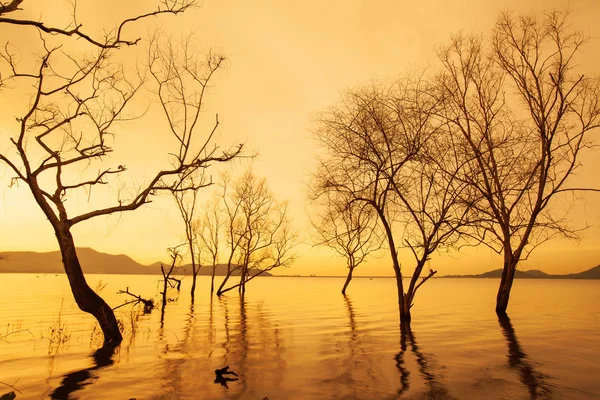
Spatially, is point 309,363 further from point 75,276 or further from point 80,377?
point 75,276

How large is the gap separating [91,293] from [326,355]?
320 inches

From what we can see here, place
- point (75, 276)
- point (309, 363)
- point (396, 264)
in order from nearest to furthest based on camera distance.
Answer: point (309, 363), point (75, 276), point (396, 264)

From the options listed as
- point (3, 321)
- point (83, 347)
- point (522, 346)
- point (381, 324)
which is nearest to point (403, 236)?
point (522, 346)

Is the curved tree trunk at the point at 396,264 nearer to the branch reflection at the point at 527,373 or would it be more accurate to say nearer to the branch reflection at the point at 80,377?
the branch reflection at the point at 527,373

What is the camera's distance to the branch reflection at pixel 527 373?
9.37m

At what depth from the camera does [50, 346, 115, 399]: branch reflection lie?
919cm

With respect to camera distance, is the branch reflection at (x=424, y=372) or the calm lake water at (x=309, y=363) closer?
the branch reflection at (x=424, y=372)

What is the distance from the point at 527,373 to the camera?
11188mm

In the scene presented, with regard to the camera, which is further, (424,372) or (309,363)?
(309,363)

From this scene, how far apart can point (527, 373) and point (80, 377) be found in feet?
39.5

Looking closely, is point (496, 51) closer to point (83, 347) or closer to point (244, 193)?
point (83, 347)

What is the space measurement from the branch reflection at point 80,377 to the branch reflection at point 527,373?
10.5 metres

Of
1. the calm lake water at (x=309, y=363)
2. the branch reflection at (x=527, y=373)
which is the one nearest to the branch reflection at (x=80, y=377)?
the calm lake water at (x=309, y=363)

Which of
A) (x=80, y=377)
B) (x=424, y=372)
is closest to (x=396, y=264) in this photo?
(x=424, y=372)
